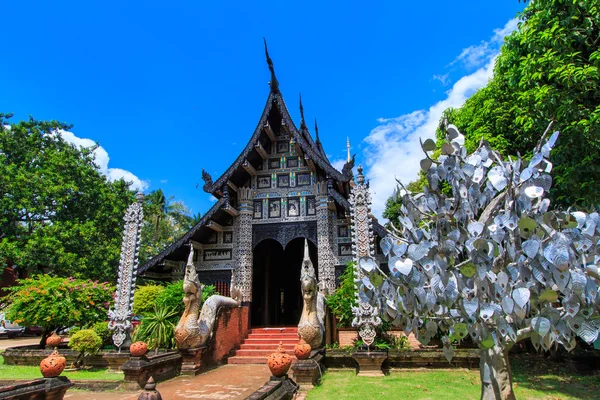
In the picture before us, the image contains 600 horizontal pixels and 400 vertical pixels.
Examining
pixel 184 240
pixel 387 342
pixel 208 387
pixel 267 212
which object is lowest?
pixel 208 387

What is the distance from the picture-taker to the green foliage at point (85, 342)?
28.7 feet

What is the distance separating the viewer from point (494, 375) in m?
3.59

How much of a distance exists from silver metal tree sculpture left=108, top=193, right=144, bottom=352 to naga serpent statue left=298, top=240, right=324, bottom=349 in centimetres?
429

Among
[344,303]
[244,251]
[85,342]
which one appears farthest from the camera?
[244,251]

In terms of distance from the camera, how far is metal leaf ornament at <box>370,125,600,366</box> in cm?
244

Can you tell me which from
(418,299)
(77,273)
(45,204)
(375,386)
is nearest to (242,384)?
(375,386)

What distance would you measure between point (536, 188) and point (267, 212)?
10901 mm

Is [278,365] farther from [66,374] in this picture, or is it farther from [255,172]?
[255,172]

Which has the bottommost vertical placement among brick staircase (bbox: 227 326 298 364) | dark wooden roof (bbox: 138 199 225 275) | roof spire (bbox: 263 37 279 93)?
brick staircase (bbox: 227 326 298 364)

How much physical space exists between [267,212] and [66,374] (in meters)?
7.13

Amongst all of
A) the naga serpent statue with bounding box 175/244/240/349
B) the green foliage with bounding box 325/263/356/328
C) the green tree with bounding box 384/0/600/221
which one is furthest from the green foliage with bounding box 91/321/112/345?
the green tree with bounding box 384/0/600/221

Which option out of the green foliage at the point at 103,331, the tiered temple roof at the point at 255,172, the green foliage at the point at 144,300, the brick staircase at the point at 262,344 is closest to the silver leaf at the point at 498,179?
the brick staircase at the point at 262,344

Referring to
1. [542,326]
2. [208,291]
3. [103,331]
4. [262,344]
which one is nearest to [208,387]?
[262,344]

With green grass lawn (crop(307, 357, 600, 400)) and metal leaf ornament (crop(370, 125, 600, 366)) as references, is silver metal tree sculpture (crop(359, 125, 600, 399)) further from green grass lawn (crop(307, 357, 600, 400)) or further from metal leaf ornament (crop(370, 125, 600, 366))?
green grass lawn (crop(307, 357, 600, 400))
